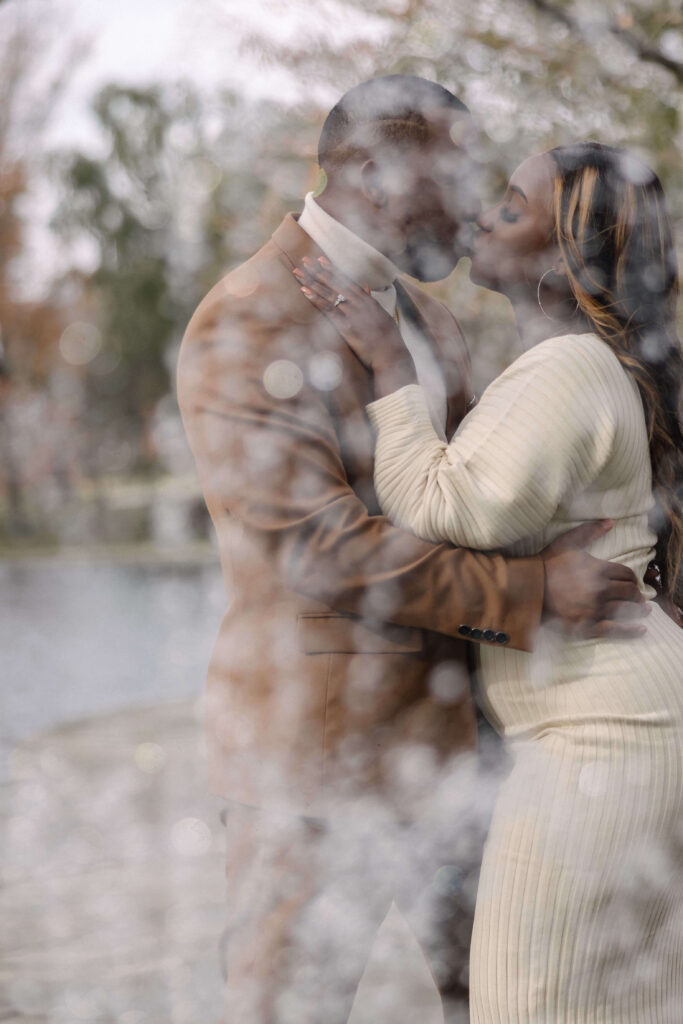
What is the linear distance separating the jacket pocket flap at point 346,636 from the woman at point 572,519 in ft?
0.29

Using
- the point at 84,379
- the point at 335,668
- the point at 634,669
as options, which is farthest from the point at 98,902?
the point at 634,669

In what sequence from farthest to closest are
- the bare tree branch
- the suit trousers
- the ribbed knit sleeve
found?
the bare tree branch < the suit trousers < the ribbed knit sleeve

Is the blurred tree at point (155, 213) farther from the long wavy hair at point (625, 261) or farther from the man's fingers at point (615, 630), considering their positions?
the man's fingers at point (615, 630)

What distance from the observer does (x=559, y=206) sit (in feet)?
3.03

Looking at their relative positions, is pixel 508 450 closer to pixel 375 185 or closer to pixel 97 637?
pixel 375 185

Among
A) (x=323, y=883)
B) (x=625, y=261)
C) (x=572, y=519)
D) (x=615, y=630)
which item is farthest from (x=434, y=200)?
(x=323, y=883)

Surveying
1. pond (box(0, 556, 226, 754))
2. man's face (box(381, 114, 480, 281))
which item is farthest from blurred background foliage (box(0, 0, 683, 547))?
pond (box(0, 556, 226, 754))

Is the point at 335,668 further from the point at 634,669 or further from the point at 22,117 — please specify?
the point at 22,117

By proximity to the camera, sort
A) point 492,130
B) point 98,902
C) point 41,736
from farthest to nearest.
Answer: point 41,736, point 98,902, point 492,130

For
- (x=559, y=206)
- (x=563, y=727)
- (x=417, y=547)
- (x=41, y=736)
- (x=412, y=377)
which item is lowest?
(x=41, y=736)

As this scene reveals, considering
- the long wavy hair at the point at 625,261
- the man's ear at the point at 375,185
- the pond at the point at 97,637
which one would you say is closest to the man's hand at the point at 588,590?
the long wavy hair at the point at 625,261

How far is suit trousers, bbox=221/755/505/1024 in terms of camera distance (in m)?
0.96

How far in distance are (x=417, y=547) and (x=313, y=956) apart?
1.30ft

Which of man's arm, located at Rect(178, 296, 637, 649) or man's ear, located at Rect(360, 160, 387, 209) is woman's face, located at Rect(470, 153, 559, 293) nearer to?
man's ear, located at Rect(360, 160, 387, 209)
